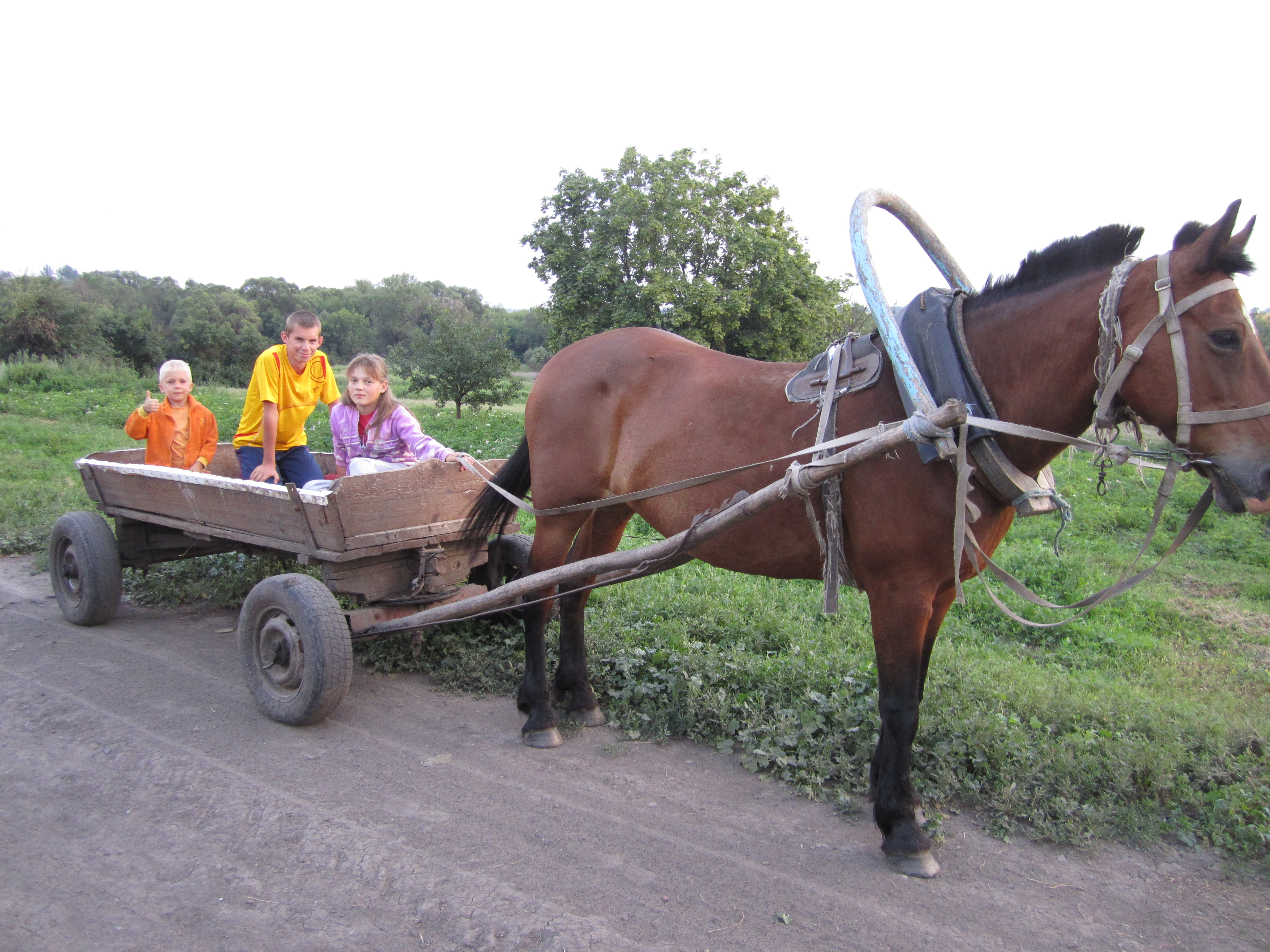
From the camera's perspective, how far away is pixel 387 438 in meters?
4.70

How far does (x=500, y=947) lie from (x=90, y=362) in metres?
29.7

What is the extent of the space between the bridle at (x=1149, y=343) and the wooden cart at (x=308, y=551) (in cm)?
305

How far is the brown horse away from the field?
41 centimetres

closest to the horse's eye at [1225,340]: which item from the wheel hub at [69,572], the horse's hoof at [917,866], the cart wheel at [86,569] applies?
the horse's hoof at [917,866]

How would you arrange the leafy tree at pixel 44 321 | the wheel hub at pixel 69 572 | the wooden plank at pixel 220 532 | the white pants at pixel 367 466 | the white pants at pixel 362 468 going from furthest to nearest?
1. the leafy tree at pixel 44 321
2. the wheel hub at pixel 69 572
3. the white pants at pixel 367 466
4. the white pants at pixel 362 468
5. the wooden plank at pixel 220 532

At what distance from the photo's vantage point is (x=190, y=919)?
95.7 inches

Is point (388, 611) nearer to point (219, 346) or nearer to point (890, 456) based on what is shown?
point (890, 456)

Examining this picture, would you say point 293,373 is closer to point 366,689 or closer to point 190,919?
point 366,689

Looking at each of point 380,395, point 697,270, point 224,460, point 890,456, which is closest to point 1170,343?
point 890,456

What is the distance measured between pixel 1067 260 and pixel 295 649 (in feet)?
12.2

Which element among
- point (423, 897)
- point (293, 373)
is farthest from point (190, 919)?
point (293, 373)

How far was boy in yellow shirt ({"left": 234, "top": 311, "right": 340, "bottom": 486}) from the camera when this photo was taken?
480 cm

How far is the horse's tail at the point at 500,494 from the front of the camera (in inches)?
164

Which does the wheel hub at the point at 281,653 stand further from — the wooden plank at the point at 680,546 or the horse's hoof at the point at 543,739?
the horse's hoof at the point at 543,739
